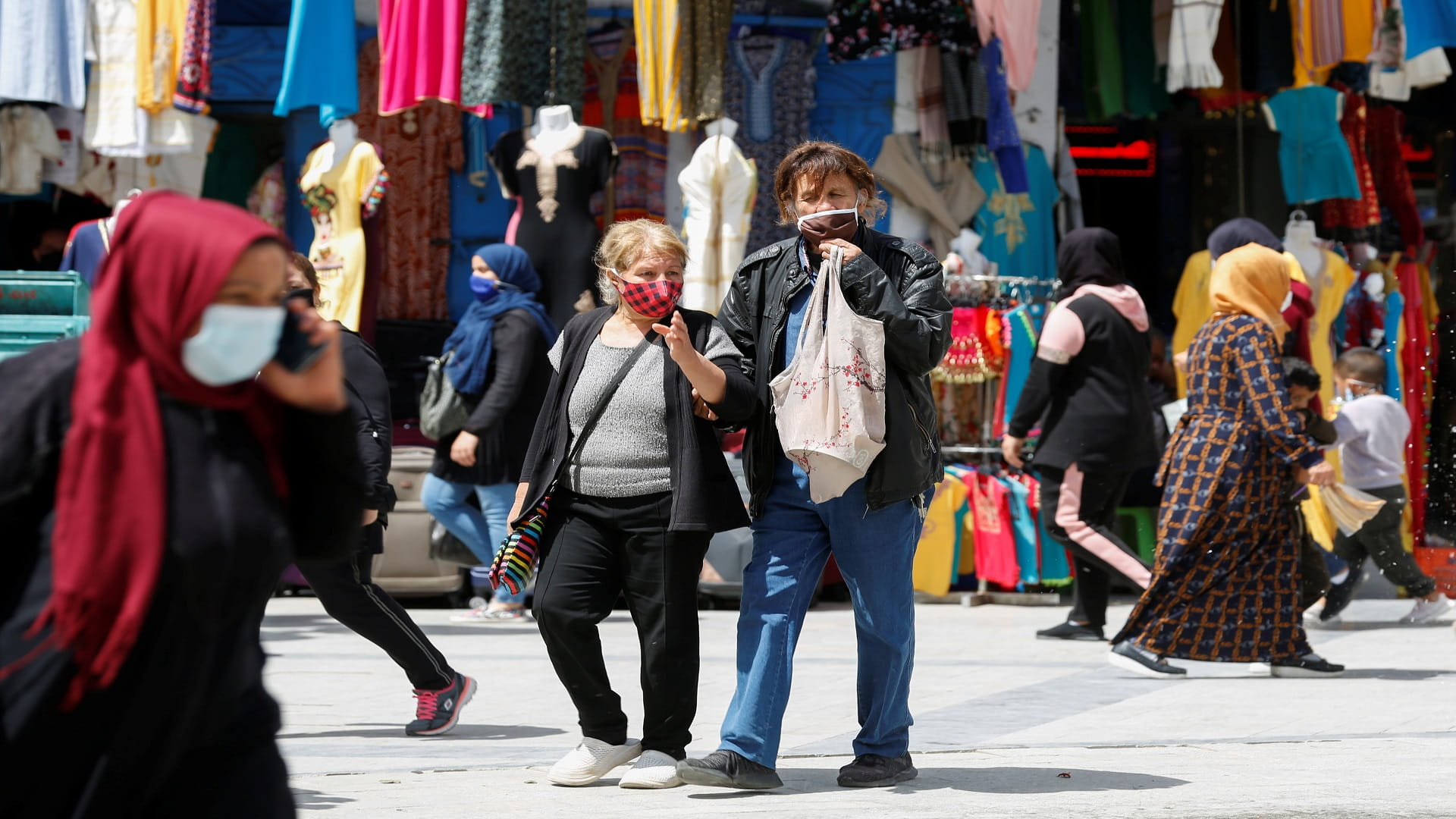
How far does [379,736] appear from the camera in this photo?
592 cm

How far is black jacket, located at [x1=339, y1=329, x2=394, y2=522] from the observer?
538 cm

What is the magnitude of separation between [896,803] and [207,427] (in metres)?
2.62

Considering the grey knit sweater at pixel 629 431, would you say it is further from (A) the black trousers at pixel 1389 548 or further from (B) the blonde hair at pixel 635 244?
(A) the black trousers at pixel 1389 548

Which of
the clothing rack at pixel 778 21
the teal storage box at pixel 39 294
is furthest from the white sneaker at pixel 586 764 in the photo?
the clothing rack at pixel 778 21

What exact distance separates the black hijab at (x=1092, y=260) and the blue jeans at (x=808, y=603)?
408cm

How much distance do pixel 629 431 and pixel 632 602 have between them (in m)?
0.48

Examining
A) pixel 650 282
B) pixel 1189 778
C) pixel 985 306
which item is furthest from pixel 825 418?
pixel 985 306

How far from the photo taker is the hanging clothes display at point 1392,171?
1145 centimetres

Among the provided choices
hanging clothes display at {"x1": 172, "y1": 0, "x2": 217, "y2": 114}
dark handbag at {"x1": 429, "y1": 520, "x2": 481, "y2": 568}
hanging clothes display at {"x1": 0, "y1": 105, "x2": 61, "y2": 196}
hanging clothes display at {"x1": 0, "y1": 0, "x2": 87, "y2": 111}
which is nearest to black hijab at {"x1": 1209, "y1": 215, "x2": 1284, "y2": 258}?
dark handbag at {"x1": 429, "y1": 520, "x2": 481, "y2": 568}

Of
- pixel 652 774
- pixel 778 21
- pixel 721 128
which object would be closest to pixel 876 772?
pixel 652 774

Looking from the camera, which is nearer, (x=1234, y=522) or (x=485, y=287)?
(x=1234, y=522)

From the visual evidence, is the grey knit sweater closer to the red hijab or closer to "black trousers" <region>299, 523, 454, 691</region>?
"black trousers" <region>299, 523, 454, 691</region>

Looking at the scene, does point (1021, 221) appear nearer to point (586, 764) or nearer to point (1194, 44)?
point (1194, 44)

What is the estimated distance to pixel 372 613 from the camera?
5766mm
